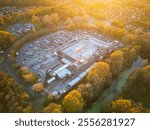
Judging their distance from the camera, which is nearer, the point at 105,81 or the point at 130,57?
the point at 105,81

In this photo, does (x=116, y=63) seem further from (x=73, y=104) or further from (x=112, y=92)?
(x=73, y=104)

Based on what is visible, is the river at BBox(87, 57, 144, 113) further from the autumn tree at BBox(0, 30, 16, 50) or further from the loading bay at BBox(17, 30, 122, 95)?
the autumn tree at BBox(0, 30, 16, 50)

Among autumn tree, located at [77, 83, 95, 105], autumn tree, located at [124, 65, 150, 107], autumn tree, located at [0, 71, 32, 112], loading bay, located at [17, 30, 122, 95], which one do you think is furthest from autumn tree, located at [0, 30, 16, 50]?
autumn tree, located at [124, 65, 150, 107]

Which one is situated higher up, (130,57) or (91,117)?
(91,117)

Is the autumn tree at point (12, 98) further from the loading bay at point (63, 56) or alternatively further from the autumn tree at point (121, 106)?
the autumn tree at point (121, 106)

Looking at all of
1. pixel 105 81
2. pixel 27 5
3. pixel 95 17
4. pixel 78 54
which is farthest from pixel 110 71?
pixel 27 5

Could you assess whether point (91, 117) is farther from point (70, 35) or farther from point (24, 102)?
point (70, 35)

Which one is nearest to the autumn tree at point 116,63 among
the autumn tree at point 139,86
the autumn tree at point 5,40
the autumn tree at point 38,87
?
the autumn tree at point 139,86

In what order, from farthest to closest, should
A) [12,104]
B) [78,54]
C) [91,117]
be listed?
[78,54] → [12,104] → [91,117]

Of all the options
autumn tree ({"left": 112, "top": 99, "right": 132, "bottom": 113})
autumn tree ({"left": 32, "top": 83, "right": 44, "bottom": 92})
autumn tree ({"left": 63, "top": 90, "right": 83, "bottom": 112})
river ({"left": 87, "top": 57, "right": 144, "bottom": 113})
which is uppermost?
autumn tree ({"left": 112, "top": 99, "right": 132, "bottom": 113})
